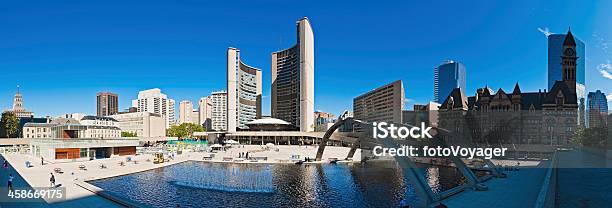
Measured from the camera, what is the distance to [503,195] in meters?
28.1

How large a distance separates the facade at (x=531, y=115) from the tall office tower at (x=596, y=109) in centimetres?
1362

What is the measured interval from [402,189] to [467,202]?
23.4 feet

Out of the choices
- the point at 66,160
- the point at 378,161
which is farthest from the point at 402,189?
the point at 66,160

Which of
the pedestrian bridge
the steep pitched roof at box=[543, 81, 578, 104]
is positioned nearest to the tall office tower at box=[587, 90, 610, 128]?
the steep pitched roof at box=[543, 81, 578, 104]

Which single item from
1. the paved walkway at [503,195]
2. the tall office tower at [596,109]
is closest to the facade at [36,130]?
the paved walkway at [503,195]

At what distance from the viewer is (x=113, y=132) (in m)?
136

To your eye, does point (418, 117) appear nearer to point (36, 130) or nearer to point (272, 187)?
point (272, 187)

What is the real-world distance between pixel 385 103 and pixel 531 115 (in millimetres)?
74362

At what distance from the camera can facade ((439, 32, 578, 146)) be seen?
97.1 m

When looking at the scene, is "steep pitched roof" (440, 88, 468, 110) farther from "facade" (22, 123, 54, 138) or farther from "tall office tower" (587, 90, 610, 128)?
"facade" (22, 123, 54, 138)

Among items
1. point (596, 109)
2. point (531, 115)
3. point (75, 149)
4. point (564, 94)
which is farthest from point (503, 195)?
point (596, 109)

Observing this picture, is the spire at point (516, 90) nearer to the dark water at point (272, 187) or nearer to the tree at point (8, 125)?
the dark water at point (272, 187)

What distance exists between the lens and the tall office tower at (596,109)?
11060 centimetres

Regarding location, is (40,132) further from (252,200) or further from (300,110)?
(252,200)
